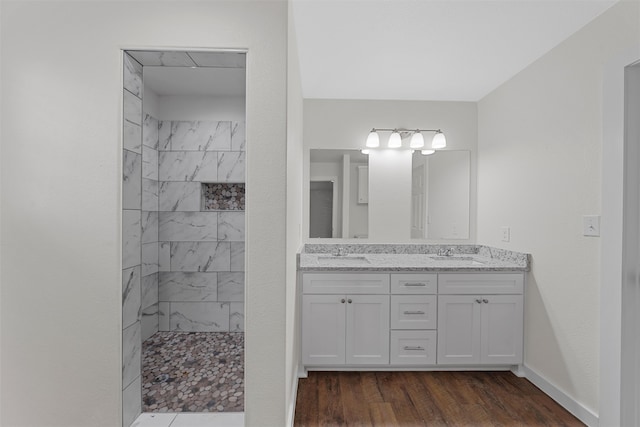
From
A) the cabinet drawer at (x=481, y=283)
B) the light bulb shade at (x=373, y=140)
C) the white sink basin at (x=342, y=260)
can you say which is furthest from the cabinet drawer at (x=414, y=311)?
the light bulb shade at (x=373, y=140)

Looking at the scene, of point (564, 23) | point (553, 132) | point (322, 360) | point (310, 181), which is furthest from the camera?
point (310, 181)

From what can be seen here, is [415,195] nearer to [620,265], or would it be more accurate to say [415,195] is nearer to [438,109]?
[438,109]

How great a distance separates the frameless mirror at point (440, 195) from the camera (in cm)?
326

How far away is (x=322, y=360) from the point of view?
252cm

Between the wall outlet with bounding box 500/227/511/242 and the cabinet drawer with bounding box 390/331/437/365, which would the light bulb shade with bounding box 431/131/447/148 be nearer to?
the wall outlet with bounding box 500/227/511/242

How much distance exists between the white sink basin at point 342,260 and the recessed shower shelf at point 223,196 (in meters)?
1.06

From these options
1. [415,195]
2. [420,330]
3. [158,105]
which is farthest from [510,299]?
[158,105]

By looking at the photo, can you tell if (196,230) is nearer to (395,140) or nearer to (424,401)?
(395,140)

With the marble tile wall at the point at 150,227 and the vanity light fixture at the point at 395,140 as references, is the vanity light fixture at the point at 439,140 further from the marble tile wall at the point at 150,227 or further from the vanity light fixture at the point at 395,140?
the marble tile wall at the point at 150,227

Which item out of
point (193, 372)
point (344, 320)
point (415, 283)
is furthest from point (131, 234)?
point (415, 283)

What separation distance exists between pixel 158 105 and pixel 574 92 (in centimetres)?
339

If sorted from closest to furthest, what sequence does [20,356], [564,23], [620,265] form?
[20,356] → [620,265] → [564,23]

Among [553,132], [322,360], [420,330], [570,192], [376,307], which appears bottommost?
[322,360]

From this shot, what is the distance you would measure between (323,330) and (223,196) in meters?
1.72
